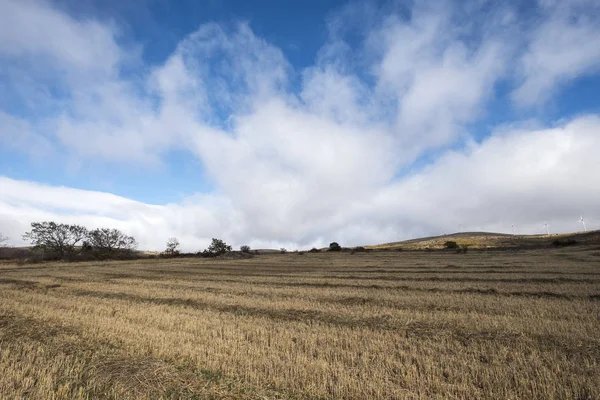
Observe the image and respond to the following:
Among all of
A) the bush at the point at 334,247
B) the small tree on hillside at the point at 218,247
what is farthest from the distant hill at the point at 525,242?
the small tree on hillside at the point at 218,247

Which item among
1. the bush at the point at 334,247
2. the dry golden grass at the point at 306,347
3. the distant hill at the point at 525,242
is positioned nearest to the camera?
the dry golden grass at the point at 306,347

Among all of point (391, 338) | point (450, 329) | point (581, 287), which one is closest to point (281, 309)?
point (391, 338)

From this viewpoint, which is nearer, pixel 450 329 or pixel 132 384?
pixel 132 384

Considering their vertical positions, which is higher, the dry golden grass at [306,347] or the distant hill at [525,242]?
the distant hill at [525,242]

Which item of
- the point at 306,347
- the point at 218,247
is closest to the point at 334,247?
the point at 218,247

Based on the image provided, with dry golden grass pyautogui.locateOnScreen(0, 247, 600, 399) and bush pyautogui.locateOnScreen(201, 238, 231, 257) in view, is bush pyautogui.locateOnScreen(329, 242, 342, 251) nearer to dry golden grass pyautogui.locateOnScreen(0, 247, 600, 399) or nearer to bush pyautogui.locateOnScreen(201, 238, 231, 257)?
bush pyautogui.locateOnScreen(201, 238, 231, 257)

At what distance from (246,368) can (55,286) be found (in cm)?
2026

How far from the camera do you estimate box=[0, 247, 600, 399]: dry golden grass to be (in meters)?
6.04

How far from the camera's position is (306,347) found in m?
8.60

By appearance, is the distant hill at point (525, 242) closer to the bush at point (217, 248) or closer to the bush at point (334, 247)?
the bush at point (334, 247)

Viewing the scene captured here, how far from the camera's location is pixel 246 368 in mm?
7203

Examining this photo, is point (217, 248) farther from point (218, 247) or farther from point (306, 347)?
point (306, 347)

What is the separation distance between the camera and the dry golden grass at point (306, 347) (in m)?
6.04

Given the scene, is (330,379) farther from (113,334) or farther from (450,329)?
(113,334)
